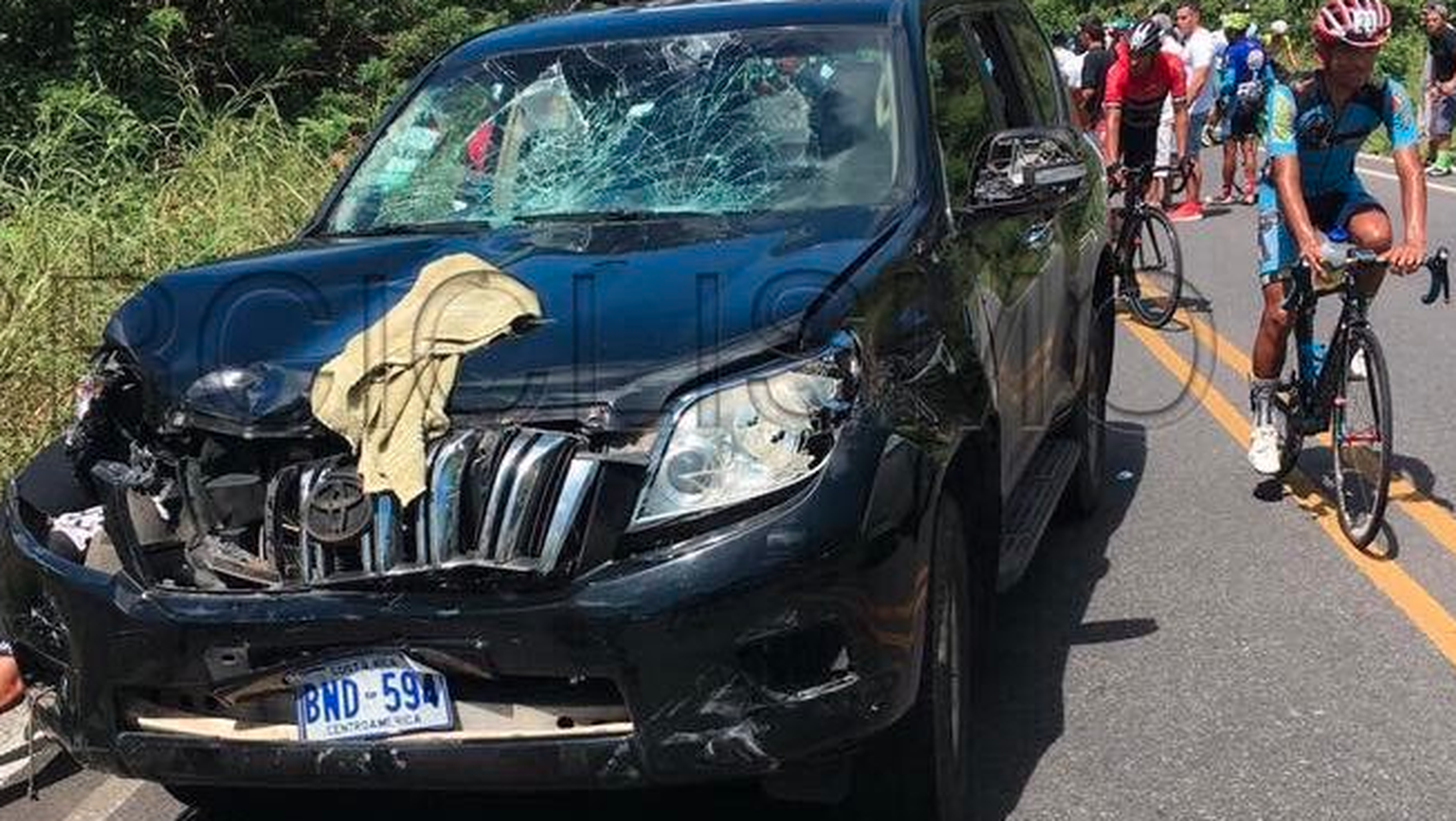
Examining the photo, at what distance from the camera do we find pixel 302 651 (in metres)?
3.06

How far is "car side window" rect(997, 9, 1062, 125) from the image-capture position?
5898 millimetres

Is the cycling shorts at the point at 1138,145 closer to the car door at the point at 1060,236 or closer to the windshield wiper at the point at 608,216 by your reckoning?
the car door at the point at 1060,236

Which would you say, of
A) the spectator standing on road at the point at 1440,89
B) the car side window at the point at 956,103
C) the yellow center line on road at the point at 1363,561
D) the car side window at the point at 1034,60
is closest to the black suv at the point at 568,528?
the car side window at the point at 956,103

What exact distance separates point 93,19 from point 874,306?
518 inches

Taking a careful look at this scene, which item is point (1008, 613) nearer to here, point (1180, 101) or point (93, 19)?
point (1180, 101)

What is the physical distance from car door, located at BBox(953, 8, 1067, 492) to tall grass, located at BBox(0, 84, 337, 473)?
3.93 m

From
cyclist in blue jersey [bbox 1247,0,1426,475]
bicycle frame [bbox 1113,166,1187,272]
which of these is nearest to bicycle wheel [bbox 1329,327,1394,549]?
cyclist in blue jersey [bbox 1247,0,1426,475]

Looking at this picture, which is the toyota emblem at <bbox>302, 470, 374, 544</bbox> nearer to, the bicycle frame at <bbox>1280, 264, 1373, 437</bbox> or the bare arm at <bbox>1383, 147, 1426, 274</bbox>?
the bare arm at <bbox>1383, 147, 1426, 274</bbox>

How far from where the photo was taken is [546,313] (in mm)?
3371

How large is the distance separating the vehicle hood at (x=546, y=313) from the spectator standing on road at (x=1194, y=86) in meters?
11.5

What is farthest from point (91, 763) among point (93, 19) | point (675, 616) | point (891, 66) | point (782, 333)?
point (93, 19)

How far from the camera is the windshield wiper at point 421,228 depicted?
14.1 feet

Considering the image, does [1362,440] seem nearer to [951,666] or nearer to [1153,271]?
[951,666]

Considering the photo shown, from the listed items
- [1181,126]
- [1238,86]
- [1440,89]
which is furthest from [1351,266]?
[1440,89]
